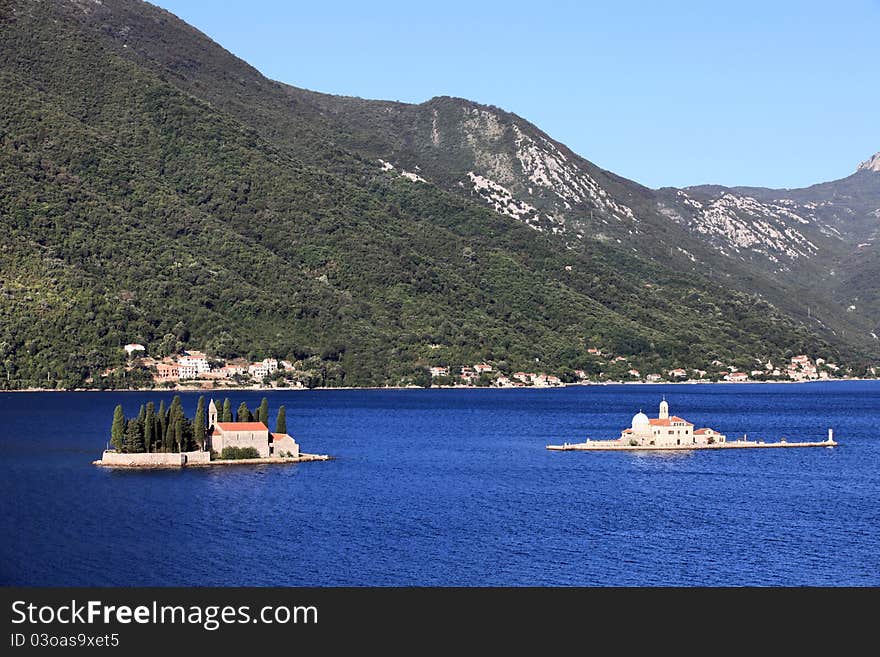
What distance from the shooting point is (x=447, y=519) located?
101 meters

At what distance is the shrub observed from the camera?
132250 mm

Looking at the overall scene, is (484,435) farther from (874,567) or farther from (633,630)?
(633,630)

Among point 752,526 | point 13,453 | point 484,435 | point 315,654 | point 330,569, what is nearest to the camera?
point 315,654

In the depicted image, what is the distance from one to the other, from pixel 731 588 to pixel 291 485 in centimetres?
5126

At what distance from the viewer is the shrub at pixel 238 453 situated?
132250 millimetres

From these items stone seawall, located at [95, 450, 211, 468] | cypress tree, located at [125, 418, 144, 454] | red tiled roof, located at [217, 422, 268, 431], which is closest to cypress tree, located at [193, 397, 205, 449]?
stone seawall, located at [95, 450, 211, 468]

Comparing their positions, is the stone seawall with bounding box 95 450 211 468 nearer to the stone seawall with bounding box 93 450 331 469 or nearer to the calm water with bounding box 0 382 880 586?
the stone seawall with bounding box 93 450 331 469

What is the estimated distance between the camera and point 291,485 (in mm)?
119062

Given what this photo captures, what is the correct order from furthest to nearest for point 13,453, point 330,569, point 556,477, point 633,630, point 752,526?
point 13,453
point 556,477
point 752,526
point 330,569
point 633,630

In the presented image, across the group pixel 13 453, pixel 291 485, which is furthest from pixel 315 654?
pixel 13 453

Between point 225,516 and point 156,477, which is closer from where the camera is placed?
point 225,516

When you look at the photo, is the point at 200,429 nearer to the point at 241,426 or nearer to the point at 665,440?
the point at 241,426

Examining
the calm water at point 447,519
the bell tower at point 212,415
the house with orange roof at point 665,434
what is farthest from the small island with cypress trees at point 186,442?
the house with orange roof at point 665,434

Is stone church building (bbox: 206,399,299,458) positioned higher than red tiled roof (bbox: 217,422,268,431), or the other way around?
red tiled roof (bbox: 217,422,268,431)
